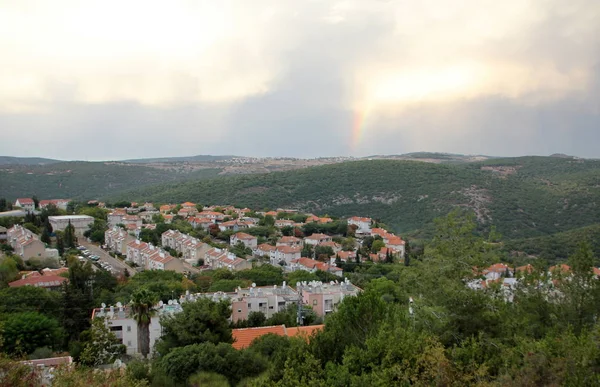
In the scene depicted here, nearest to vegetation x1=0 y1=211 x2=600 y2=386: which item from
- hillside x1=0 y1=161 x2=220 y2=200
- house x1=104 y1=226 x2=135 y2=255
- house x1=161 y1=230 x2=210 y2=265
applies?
house x1=161 y1=230 x2=210 y2=265

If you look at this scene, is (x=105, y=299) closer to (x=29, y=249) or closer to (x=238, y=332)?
(x=238, y=332)

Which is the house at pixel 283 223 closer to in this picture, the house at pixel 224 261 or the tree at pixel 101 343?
the house at pixel 224 261

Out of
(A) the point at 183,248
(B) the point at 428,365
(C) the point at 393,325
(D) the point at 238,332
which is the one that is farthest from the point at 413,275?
(A) the point at 183,248

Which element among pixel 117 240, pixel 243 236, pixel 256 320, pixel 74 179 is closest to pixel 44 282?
pixel 256 320

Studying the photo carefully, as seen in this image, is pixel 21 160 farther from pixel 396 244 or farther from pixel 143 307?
pixel 143 307

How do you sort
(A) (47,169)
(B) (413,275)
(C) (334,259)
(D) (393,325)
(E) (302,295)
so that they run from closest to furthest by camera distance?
(D) (393,325)
(B) (413,275)
(E) (302,295)
(C) (334,259)
(A) (47,169)

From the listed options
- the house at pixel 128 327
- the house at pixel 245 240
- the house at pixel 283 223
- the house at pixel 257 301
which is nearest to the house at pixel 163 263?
the house at pixel 257 301
